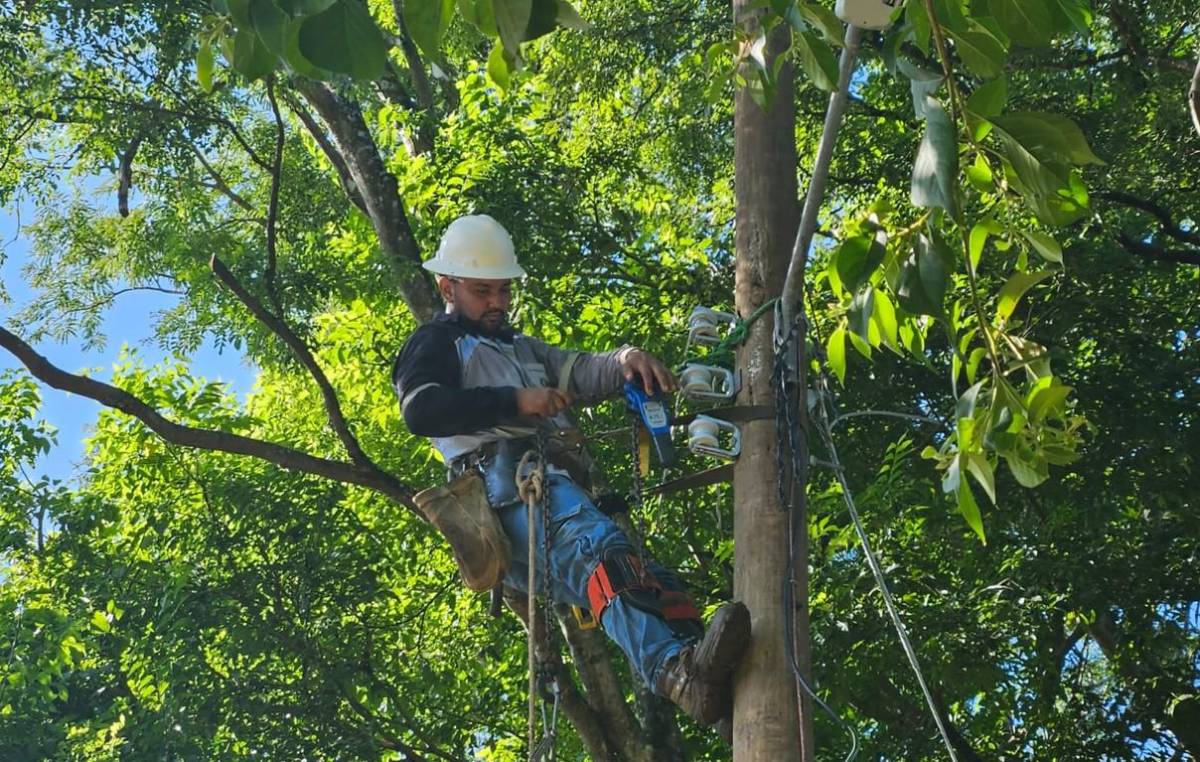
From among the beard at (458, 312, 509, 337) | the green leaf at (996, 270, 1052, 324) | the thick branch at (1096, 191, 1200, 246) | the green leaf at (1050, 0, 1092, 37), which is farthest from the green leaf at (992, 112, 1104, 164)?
the thick branch at (1096, 191, 1200, 246)

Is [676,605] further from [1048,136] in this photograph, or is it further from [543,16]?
[543,16]

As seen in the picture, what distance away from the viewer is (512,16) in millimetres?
2363

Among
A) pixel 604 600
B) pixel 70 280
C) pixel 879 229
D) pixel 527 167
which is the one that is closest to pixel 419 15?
pixel 879 229

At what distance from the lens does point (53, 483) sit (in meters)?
11.6

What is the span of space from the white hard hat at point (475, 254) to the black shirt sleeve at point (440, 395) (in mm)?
390

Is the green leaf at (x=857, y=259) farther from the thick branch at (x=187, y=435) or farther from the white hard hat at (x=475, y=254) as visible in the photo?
the thick branch at (x=187, y=435)

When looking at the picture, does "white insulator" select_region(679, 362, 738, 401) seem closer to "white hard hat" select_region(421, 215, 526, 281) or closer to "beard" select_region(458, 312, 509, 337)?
"beard" select_region(458, 312, 509, 337)

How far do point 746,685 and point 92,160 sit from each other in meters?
9.43

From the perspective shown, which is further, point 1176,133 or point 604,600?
point 1176,133

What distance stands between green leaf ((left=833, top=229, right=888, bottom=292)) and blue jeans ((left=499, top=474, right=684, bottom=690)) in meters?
1.58

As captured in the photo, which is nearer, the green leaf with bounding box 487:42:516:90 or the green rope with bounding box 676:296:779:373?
the green leaf with bounding box 487:42:516:90

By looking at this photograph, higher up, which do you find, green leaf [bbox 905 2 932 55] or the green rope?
the green rope

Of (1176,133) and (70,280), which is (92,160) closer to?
(70,280)

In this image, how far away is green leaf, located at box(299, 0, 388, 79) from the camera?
7.68 ft
